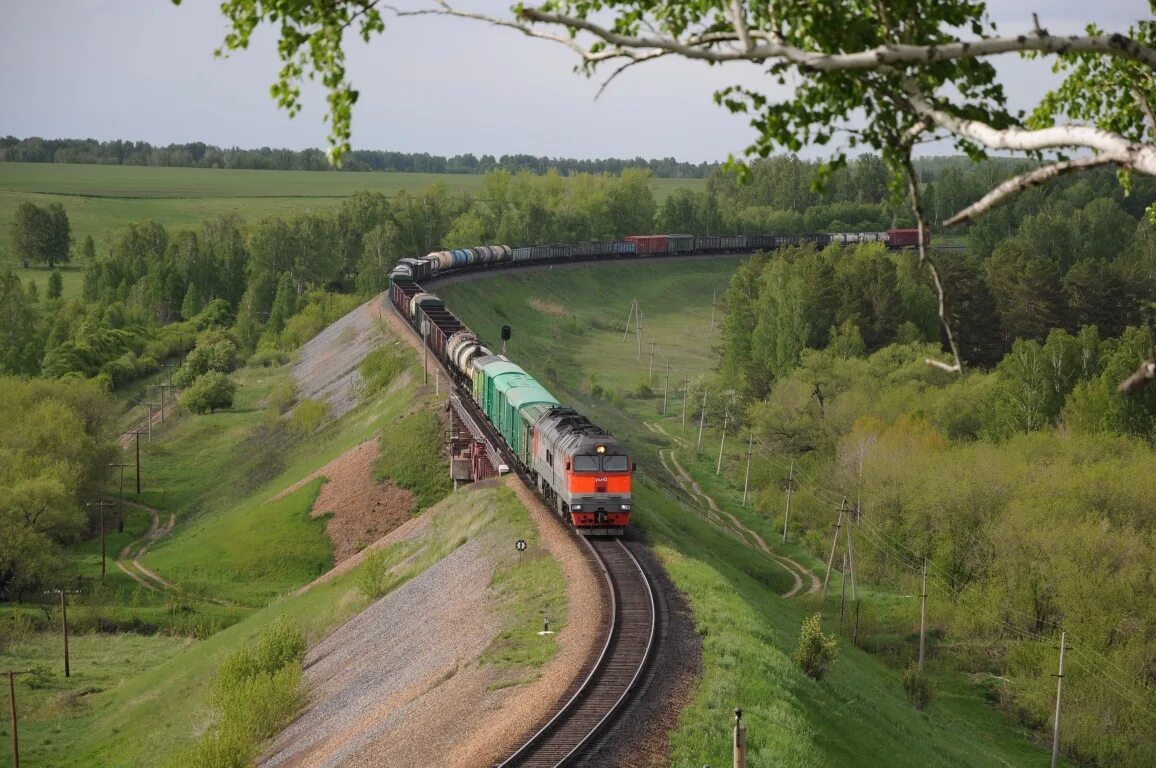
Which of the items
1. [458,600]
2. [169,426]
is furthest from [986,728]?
[169,426]

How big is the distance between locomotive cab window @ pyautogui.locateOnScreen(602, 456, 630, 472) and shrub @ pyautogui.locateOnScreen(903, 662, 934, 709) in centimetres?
1420

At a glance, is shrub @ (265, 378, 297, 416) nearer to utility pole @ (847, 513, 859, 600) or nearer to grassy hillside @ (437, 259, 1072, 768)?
grassy hillside @ (437, 259, 1072, 768)

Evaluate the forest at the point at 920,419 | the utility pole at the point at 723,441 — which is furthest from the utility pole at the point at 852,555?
the utility pole at the point at 723,441

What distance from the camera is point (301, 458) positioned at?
85812 mm

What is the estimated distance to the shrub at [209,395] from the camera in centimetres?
10844

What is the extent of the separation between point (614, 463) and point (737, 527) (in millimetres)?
34518

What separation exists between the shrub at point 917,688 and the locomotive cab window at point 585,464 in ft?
49.3

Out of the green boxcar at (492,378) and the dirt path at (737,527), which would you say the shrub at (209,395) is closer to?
the dirt path at (737,527)

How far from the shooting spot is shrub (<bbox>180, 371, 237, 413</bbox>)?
10844cm

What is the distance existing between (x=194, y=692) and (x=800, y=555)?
116 ft

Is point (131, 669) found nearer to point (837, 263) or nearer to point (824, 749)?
point (824, 749)

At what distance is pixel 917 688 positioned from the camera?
48938 mm

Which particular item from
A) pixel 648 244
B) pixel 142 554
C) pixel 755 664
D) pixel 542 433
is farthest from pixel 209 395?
pixel 648 244

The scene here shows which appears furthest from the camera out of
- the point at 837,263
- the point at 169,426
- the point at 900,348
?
the point at 837,263
